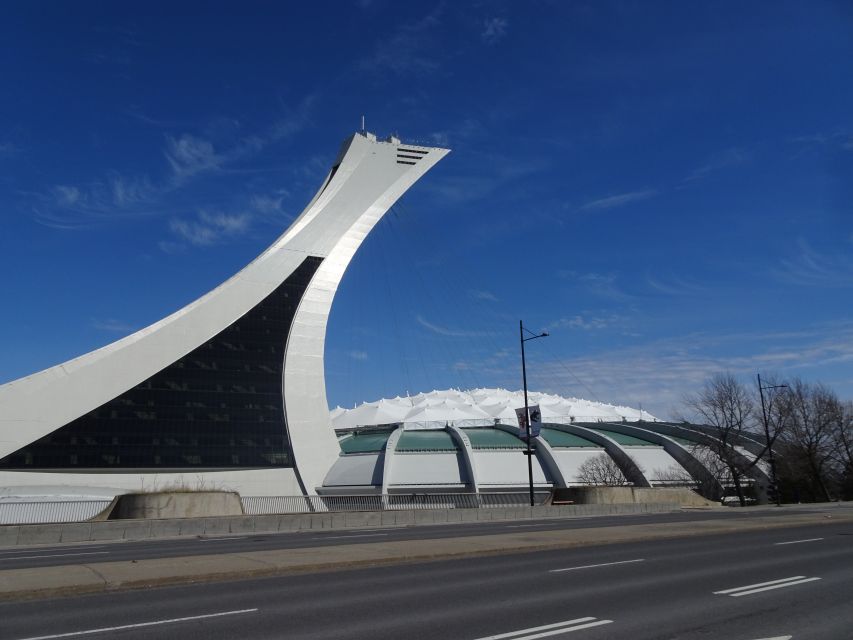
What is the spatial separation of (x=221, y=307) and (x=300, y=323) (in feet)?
21.9

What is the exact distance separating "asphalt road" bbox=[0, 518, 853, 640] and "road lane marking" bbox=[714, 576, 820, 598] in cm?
3

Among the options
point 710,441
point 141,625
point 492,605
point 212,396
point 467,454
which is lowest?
point 492,605

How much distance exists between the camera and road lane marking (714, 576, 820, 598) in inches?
376

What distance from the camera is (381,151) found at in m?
65.6

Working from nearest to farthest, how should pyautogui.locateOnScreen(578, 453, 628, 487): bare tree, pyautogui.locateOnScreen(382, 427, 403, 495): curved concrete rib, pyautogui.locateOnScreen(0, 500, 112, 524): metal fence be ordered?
pyautogui.locateOnScreen(0, 500, 112, 524): metal fence, pyautogui.locateOnScreen(382, 427, 403, 495): curved concrete rib, pyautogui.locateOnScreen(578, 453, 628, 487): bare tree

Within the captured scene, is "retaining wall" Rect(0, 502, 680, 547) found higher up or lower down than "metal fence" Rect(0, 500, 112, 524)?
lower down

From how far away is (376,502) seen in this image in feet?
131

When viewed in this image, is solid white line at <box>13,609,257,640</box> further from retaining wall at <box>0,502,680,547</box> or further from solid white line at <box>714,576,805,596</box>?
retaining wall at <box>0,502,680,547</box>

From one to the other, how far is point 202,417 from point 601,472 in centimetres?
3351

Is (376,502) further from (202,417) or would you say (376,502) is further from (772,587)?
(772,587)

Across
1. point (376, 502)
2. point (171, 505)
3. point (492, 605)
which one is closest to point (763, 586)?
point (492, 605)

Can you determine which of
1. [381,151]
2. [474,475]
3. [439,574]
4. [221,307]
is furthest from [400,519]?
[381,151]

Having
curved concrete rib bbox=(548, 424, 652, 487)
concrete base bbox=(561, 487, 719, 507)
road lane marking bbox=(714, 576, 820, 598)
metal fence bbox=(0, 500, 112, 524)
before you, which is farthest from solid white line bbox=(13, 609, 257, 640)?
curved concrete rib bbox=(548, 424, 652, 487)

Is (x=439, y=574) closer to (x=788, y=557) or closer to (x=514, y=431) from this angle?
(x=788, y=557)
